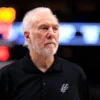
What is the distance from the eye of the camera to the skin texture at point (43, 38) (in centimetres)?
299

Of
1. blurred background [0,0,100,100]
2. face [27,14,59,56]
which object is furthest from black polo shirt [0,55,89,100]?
blurred background [0,0,100,100]

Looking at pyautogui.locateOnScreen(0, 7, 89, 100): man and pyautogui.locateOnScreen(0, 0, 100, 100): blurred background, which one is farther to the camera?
pyautogui.locateOnScreen(0, 0, 100, 100): blurred background

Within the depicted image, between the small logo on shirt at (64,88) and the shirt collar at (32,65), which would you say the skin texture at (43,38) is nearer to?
the shirt collar at (32,65)

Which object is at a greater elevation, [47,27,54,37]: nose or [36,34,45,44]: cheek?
[47,27,54,37]: nose

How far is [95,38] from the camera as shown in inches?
237

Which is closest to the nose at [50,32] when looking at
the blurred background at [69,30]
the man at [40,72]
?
the man at [40,72]

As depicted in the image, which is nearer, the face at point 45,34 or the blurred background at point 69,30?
the face at point 45,34

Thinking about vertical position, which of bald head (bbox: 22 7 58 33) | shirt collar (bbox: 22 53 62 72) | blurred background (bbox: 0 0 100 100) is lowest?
blurred background (bbox: 0 0 100 100)

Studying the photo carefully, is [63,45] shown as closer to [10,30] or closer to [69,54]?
[69,54]

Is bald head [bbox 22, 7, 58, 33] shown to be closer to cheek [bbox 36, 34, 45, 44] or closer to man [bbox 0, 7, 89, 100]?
man [bbox 0, 7, 89, 100]

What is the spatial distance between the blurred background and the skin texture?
2.92 meters

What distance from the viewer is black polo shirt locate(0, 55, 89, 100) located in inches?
116

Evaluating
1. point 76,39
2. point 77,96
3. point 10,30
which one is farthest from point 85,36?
point 77,96

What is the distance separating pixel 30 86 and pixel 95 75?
128 inches
